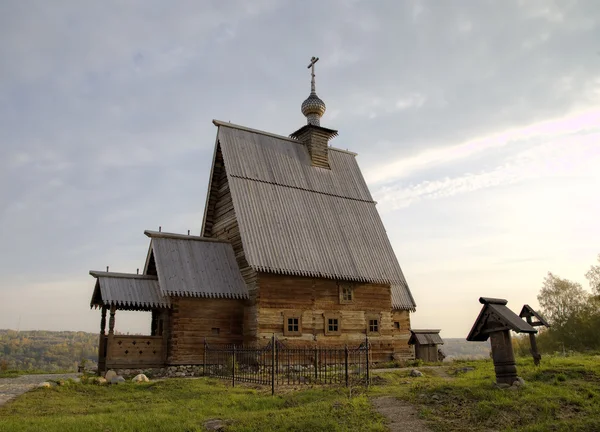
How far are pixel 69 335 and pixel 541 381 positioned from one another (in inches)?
3921

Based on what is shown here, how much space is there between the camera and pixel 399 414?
10305mm

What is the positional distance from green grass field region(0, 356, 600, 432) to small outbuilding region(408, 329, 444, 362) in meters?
14.1

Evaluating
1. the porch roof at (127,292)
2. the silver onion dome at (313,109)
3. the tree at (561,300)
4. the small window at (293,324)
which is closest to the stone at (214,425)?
the porch roof at (127,292)

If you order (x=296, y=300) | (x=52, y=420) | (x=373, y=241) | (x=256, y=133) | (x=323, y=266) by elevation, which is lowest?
(x=52, y=420)

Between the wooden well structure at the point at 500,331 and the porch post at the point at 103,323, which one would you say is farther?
the porch post at the point at 103,323

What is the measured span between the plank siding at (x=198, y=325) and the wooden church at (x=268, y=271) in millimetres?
43

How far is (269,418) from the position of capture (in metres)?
10.1

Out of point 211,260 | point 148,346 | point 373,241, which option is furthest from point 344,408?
point 373,241

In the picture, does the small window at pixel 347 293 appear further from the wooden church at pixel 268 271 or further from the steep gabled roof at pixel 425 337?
the steep gabled roof at pixel 425 337

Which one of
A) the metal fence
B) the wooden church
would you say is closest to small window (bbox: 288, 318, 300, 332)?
the wooden church

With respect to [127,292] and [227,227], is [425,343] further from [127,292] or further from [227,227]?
[127,292]

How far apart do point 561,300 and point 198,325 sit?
3388cm

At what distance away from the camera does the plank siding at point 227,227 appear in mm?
22734

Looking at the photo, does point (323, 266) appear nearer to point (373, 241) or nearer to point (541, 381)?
point (373, 241)
